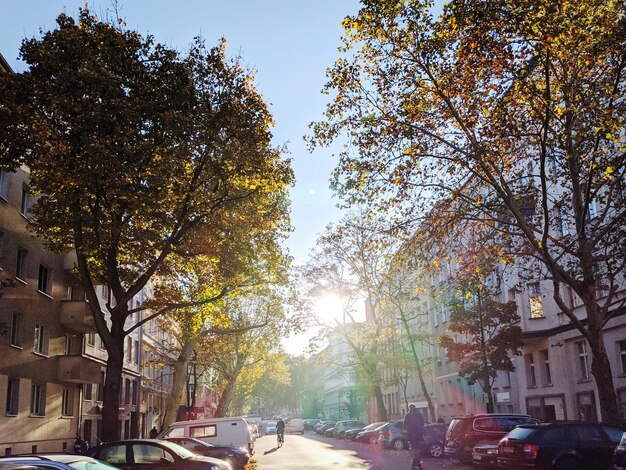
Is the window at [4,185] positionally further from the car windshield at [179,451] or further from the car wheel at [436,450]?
the car wheel at [436,450]

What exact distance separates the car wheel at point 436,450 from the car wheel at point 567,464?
1129cm

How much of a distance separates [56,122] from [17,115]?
43.5 inches

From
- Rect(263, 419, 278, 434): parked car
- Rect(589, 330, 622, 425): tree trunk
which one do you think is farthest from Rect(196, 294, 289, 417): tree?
Rect(263, 419, 278, 434): parked car

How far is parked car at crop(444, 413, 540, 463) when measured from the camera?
1992cm

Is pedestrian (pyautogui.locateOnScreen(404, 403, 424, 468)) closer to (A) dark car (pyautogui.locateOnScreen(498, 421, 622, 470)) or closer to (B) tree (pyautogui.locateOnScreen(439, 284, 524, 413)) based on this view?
(A) dark car (pyautogui.locateOnScreen(498, 421, 622, 470))

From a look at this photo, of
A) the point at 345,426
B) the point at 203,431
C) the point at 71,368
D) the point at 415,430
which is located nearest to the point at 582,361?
the point at 415,430

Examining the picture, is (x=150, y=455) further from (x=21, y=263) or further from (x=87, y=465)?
(x=21, y=263)

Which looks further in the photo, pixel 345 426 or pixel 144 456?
pixel 345 426

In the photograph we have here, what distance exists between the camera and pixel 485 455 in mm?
18391

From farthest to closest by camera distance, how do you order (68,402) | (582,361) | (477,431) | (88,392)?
1. (88,392)
2. (582,361)
3. (68,402)
4. (477,431)

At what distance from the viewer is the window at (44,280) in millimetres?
28703

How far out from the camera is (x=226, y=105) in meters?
19.9

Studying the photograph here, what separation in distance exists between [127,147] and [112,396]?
7.68 m

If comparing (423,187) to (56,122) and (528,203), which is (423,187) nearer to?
(528,203)
